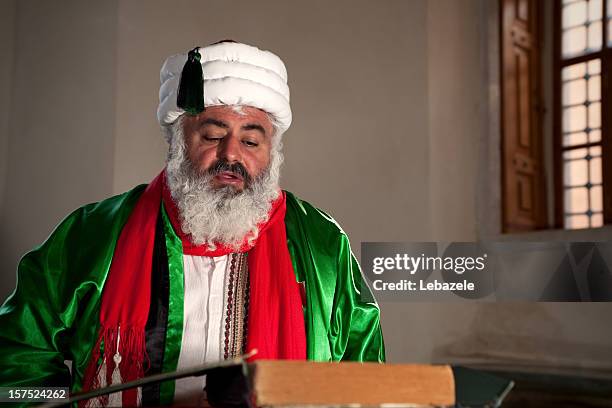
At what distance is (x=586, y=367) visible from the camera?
19.5ft

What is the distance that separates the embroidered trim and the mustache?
281 millimetres

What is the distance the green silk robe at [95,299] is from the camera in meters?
2.10

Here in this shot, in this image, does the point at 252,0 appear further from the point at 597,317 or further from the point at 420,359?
the point at 597,317

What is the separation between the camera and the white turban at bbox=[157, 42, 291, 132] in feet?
8.01

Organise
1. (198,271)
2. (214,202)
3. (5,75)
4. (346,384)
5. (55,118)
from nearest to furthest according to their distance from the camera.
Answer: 1. (346,384)
2. (198,271)
3. (214,202)
4. (55,118)
5. (5,75)

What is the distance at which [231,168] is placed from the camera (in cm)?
238

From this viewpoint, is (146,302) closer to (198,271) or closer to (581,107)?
(198,271)

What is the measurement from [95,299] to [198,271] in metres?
0.32

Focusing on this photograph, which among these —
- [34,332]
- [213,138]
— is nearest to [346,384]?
[34,332]

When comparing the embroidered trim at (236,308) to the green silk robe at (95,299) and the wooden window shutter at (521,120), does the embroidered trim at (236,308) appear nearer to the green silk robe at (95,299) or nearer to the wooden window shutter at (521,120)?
the green silk robe at (95,299)

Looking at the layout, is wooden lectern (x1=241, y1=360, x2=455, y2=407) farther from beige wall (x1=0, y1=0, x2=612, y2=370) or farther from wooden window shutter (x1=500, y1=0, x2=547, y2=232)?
wooden window shutter (x1=500, y1=0, x2=547, y2=232)

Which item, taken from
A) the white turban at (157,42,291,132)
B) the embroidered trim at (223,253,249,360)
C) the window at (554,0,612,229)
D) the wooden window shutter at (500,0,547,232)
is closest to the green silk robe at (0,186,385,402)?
the embroidered trim at (223,253,249,360)

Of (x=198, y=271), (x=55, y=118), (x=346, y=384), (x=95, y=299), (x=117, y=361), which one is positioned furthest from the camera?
(x=55, y=118)

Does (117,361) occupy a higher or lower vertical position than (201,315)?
lower
